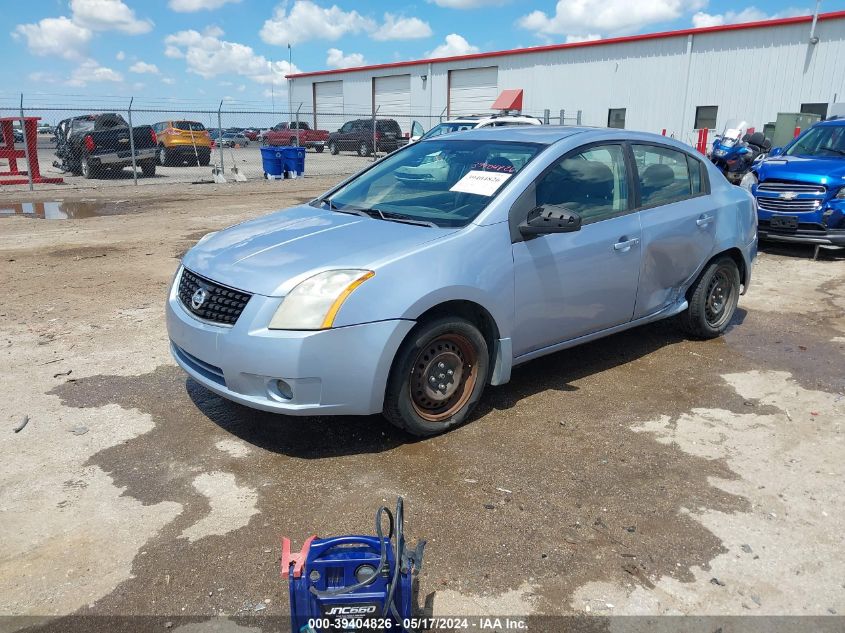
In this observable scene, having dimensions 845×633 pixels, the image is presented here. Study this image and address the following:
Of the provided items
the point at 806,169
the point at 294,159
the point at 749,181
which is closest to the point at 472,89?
the point at 294,159

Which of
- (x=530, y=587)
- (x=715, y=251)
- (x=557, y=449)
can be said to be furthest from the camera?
(x=715, y=251)

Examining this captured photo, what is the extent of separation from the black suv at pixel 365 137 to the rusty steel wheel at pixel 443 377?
28.0 meters

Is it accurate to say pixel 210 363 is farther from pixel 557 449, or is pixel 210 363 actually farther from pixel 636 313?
pixel 636 313

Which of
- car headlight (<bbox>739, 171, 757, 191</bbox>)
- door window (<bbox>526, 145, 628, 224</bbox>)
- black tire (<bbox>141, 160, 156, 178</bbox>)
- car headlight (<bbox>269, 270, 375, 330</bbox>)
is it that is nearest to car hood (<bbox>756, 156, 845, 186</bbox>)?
car headlight (<bbox>739, 171, 757, 191</bbox>)

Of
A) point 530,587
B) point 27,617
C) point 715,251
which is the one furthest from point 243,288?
point 715,251

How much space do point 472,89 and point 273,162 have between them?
75.8 feet

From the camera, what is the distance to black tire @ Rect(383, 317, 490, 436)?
3.68m

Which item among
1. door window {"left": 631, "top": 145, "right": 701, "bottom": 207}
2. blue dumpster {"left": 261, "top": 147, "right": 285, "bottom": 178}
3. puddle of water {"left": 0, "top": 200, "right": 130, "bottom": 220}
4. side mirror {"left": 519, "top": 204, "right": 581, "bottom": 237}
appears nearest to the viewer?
side mirror {"left": 519, "top": 204, "right": 581, "bottom": 237}

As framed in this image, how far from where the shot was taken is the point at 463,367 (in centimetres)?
403

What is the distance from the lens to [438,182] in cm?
452

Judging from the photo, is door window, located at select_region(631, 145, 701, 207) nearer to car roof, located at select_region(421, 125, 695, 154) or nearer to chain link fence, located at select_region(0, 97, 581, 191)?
car roof, located at select_region(421, 125, 695, 154)

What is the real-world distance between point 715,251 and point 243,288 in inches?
146

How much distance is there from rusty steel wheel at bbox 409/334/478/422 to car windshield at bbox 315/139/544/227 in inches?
28.1

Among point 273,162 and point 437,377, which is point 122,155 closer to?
point 273,162
